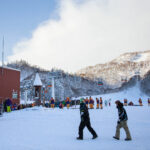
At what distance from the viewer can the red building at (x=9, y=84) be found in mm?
26064

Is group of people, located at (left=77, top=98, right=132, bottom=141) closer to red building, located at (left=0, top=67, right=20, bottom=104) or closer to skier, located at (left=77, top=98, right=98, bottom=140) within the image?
skier, located at (left=77, top=98, right=98, bottom=140)

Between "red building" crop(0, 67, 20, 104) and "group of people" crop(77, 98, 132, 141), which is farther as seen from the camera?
"red building" crop(0, 67, 20, 104)

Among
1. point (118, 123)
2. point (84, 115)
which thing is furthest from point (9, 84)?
point (118, 123)

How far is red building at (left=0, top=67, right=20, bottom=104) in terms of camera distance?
85.5 ft

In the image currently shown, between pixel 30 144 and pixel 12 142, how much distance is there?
2.50 feet

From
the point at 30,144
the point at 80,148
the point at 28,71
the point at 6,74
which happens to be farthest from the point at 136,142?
the point at 28,71

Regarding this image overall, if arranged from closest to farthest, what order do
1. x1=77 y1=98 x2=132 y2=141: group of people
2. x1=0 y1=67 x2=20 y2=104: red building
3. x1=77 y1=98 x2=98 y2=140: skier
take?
x1=77 y1=98 x2=132 y2=141: group of people < x1=77 y1=98 x2=98 y2=140: skier < x1=0 y1=67 x2=20 y2=104: red building

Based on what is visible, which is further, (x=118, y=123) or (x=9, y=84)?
(x=9, y=84)

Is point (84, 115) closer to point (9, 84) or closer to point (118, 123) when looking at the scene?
point (118, 123)

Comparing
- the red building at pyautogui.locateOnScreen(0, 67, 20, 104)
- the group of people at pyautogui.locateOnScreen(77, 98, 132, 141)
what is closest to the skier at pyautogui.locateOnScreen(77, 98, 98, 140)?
the group of people at pyautogui.locateOnScreen(77, 98, 132, 141)

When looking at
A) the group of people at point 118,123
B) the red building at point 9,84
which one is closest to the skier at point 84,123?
the group of people at point 118,123

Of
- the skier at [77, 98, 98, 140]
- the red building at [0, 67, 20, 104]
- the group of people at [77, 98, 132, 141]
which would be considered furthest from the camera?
the red building at [0, 67, 20, 104]

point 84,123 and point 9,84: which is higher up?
point 9,84

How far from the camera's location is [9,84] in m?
27.6
